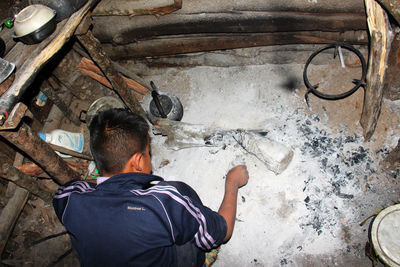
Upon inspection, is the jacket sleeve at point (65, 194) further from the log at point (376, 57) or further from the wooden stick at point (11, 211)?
the log at point (376, 57)

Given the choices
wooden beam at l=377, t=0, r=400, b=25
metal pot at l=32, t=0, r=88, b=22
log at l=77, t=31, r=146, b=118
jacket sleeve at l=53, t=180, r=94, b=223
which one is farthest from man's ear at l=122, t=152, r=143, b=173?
wooden beam at l=377, t=0, r=400, b=25

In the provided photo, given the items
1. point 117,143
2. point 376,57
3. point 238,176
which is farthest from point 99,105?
point 376,57

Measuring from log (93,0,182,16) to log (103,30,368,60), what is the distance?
61cm

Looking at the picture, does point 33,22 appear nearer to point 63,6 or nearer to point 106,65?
point 63,6

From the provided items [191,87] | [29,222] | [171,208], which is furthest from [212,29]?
[29,222]

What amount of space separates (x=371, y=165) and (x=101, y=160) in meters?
3.03

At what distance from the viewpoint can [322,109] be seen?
3.64 metres

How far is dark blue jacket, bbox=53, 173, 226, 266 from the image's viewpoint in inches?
72.6

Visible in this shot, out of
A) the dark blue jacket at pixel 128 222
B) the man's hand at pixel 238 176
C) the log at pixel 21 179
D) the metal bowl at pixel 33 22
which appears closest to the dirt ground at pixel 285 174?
the man's hand at pixel 238 176

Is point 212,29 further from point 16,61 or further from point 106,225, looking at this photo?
point 106,225

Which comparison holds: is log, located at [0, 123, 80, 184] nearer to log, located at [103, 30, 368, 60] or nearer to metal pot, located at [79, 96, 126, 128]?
metal pot, located at [79, 96, 126, 128]

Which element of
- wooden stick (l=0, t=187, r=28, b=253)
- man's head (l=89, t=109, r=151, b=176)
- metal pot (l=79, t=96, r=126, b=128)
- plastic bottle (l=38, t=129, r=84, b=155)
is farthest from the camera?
metal pot (l=79, t=96, r=126, b=128)

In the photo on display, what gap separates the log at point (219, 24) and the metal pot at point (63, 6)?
1.23 m

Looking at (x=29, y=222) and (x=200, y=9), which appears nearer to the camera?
(x=200, y=9)
